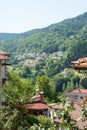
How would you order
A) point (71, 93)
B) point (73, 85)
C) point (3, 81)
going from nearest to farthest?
point (3, 81)
point (71, 93)
point (73, 85)

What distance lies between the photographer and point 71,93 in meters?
116

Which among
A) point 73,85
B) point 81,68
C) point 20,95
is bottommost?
point 73,85

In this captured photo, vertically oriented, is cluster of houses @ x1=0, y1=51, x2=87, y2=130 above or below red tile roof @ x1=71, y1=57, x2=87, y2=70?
below

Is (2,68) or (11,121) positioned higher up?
(2,68)

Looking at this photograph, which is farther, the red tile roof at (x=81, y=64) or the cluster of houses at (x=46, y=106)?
the cluster of houses at (x=46, y=106)

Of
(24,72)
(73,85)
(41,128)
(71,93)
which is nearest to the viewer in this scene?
(41,128)

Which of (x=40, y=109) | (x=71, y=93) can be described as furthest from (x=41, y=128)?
(x=71, y=93)

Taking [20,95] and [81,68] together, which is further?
[20,95]

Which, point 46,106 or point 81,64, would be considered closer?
point 81,64

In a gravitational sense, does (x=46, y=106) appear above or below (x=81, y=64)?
below

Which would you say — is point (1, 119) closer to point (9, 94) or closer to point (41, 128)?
point (9, 94)

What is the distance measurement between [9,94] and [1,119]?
2.90 metres

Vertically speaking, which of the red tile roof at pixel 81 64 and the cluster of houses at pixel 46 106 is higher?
the red tile roof at pixel 81 64

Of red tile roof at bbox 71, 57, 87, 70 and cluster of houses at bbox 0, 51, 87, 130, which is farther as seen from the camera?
cluster of houses at bbox 0, 51, 87, 130
